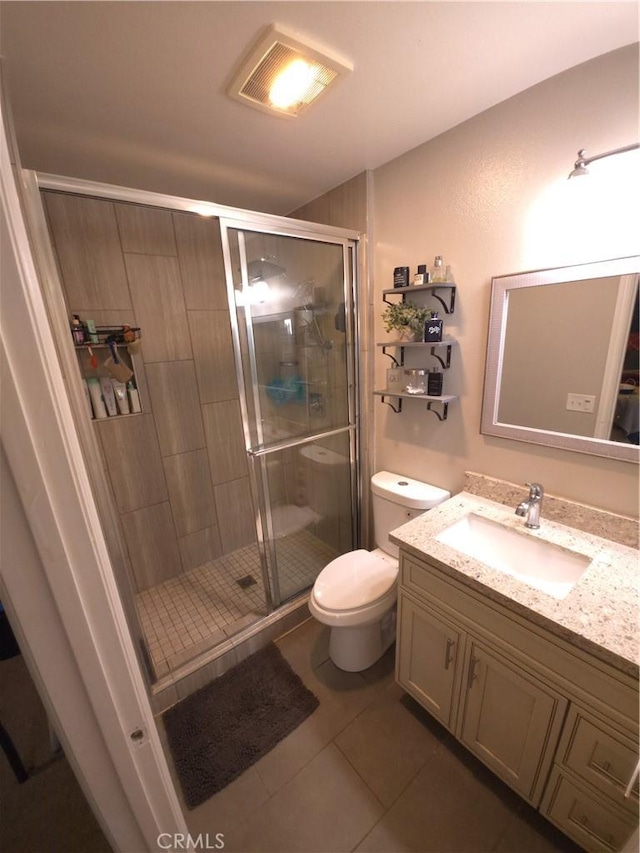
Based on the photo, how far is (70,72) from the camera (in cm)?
100

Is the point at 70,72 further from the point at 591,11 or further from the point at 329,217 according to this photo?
the point at 591,11

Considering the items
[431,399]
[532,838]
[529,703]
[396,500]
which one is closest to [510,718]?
[529,703]

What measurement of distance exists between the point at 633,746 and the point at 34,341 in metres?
1.49

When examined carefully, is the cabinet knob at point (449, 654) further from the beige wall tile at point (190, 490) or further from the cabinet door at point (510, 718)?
the beige wall tile at point (190, 490)

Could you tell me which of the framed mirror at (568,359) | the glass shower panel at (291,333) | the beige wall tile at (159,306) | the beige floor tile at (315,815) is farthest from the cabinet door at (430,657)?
the beige wall tile at (159,306)

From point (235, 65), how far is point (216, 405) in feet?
5.55

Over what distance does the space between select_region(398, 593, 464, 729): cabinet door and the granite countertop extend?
0.24m

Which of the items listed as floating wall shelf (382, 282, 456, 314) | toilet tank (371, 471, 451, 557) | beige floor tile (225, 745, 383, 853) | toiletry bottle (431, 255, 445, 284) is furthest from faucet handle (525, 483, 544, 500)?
beige floor tile (225, 745, 383, 853)

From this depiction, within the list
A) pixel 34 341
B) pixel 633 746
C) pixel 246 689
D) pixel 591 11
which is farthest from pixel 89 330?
pixel 633 746

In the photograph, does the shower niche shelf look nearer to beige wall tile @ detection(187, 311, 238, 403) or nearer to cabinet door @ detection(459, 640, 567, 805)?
beige wall tile @ detection(187, 311, 238, 403)

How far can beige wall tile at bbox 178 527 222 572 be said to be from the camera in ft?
7.68

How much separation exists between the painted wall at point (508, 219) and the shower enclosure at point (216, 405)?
418mm

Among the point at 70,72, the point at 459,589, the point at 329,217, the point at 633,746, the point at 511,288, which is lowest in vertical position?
the point at 633,746

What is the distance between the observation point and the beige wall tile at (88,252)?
5.56 feet
